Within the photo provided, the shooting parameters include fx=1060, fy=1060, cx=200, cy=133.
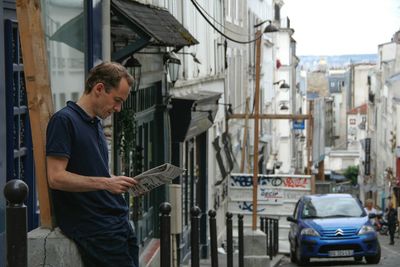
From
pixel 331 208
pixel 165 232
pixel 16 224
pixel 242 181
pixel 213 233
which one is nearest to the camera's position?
pixel 16 224

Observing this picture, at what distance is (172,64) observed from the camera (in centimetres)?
1742

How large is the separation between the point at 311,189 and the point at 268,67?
988 inches

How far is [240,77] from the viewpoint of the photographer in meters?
36.6

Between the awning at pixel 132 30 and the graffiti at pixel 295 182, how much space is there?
1686 cm

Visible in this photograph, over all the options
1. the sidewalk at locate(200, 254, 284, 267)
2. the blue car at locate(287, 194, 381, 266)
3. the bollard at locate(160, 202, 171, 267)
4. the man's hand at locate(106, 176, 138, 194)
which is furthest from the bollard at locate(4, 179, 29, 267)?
the blue car at locate(287, 194, 381, 266)

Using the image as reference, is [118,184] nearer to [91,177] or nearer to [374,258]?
[91,177]

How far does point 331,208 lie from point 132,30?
1077cm

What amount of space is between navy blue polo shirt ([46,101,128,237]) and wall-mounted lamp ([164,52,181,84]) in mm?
9724

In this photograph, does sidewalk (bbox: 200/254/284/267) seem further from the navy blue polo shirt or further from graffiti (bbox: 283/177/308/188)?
the navy blue polo shirt

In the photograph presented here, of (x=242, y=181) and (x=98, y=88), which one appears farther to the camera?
(x=242, y=181)

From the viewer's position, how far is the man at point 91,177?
5.73 metres

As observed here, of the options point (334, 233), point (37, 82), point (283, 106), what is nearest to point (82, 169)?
point (37, 82)

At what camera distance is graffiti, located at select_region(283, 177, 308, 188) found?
29891 millimetres

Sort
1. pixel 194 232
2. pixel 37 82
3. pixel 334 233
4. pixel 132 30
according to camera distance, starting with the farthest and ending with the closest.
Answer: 1. pixel 334 233
2. pixel 132 30
3. pixel 194 232
4. pixel 37 82
